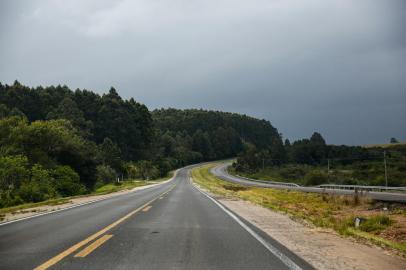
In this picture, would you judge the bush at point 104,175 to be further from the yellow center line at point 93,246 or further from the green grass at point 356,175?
the yellow center line at point 93,246

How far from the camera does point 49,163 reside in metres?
51.6

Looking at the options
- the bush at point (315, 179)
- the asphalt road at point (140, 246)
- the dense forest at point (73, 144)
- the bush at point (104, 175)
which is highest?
the dense forest at point (73, 144)

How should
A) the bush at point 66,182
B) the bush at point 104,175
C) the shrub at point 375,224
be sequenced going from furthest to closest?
the bush at point 104,175, the bush at point 66,182, the shrub at point 375,224

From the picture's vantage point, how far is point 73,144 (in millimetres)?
59656

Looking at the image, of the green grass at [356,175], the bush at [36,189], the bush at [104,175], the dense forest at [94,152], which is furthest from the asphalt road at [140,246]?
the bush at [104,175]

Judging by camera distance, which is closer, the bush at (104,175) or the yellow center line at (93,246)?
the yellow center line at (93,246)

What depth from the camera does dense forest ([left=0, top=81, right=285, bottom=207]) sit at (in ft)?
131

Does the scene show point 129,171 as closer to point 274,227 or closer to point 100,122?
point 100,122

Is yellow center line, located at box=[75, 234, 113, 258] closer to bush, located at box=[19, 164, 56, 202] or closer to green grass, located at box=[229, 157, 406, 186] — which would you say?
bush, located at box=[19, 164, 56, 202]

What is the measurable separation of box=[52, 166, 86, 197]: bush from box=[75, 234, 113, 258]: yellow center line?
3705cm

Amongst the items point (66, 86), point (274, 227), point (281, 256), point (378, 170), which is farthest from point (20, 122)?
point (66, 86)

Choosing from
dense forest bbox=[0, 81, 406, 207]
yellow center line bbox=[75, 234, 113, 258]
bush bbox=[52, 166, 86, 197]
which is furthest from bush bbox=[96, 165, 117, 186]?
yellow center line bbox=[75, 234, 113, 258]

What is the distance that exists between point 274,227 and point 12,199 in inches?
904

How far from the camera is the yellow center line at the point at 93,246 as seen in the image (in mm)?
7949
